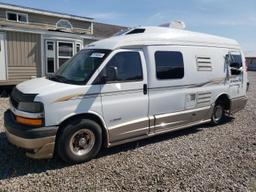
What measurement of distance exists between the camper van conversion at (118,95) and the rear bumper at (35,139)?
0.02 metres

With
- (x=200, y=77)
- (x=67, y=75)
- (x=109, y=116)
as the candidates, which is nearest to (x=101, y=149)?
(x=109, y=116)

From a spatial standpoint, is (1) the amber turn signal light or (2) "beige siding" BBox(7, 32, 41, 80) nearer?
(1) the amber turn signal light

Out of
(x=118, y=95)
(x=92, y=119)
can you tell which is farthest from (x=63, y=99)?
(x=118, y=95)

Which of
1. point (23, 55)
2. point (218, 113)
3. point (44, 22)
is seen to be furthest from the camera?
point (44, 22)

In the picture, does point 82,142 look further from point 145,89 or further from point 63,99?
point 145,89

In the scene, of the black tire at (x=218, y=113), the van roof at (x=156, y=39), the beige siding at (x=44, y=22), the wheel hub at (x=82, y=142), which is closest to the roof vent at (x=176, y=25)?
the van roof at (x=156, y=39)

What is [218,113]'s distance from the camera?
7.61 metres

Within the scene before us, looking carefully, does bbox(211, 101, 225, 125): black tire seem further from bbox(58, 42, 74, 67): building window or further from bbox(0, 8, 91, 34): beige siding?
bbox(0, 8, 91, 34): beige siding

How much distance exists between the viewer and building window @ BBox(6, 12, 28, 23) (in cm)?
1628

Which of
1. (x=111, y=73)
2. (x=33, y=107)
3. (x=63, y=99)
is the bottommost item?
(x=33, y=107)

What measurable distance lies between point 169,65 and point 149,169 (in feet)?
8.36

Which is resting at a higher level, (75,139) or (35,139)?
(35,139)

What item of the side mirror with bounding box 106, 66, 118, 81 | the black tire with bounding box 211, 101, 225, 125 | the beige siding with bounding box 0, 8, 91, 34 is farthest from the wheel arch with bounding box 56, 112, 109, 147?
the beige siding with bounding box 0, 8, 91, 34

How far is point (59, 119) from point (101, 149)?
1431mm
